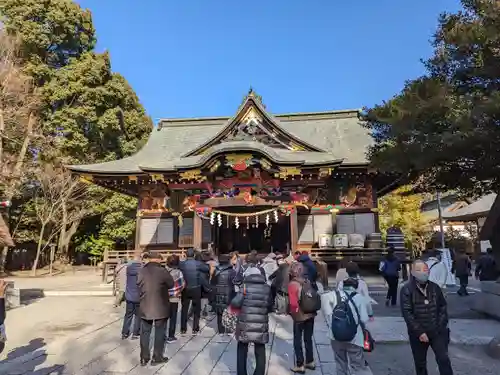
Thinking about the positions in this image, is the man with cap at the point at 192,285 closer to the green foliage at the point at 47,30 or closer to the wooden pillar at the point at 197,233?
the wooden pillar at the point at 197,233

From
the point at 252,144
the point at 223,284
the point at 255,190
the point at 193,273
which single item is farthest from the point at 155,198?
the point at 223,284

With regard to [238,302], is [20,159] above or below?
above

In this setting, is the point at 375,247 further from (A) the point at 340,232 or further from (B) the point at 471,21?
(B) the point at 471,21

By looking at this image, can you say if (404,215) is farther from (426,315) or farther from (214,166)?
(426,315)

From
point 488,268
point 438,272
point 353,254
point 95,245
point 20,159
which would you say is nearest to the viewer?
point 438,272

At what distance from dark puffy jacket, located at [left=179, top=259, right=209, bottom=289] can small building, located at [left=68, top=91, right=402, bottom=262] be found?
261 inches

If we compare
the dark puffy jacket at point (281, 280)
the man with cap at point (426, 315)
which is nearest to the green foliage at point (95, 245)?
the dark puffy jacket at point (281, 280)

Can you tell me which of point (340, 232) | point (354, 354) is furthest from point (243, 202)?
point (354, 354)

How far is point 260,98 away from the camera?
17422mm

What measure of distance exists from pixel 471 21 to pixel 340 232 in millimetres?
9831

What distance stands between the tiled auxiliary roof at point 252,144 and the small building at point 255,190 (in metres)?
0.07

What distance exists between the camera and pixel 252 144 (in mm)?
13750

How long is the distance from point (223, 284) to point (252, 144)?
783cm

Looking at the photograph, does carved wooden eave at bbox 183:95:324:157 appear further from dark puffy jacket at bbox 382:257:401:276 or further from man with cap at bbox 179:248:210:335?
man with cap at bbox 179:248:210:335
